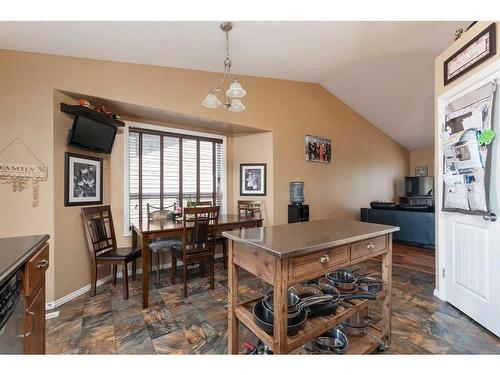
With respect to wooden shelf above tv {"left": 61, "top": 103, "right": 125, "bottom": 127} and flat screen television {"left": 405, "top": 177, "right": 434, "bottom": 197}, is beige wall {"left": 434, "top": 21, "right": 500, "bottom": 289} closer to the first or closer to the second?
wooden shelf above tv {"left": 61, "top": 103, "right": 125, "bottom": 127}

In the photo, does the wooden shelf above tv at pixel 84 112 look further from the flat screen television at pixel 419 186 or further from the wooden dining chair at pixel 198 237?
the flat screen television at pixel 419 186

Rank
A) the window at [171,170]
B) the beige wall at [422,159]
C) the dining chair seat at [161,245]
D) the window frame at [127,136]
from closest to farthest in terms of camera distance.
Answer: the dining chair seat at [161,245], the window frame at [127,136], the window at [171,170], the beige wall at [422,159]

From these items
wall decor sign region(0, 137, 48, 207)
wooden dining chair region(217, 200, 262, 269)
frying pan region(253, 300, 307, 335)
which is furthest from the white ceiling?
frying pan region(253, 300, 307, 335)

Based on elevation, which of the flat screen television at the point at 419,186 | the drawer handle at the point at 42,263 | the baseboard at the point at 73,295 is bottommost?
the baseboard at the point at 73,295

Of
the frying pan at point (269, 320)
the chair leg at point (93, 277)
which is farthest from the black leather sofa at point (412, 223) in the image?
the chair leg at point (93, 277)

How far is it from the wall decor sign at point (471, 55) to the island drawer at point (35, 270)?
335 cm

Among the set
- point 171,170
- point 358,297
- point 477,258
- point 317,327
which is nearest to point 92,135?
point 171,170

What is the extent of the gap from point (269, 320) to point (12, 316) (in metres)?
1.18

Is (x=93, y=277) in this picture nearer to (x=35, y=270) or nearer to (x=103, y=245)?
(x=103, y=245)

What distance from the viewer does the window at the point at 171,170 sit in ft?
10.9

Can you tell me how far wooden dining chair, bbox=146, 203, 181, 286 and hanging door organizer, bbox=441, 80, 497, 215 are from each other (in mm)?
3027

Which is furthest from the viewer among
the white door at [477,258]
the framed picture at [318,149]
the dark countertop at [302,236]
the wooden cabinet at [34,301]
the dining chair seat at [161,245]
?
the framed picture at [318,149]
